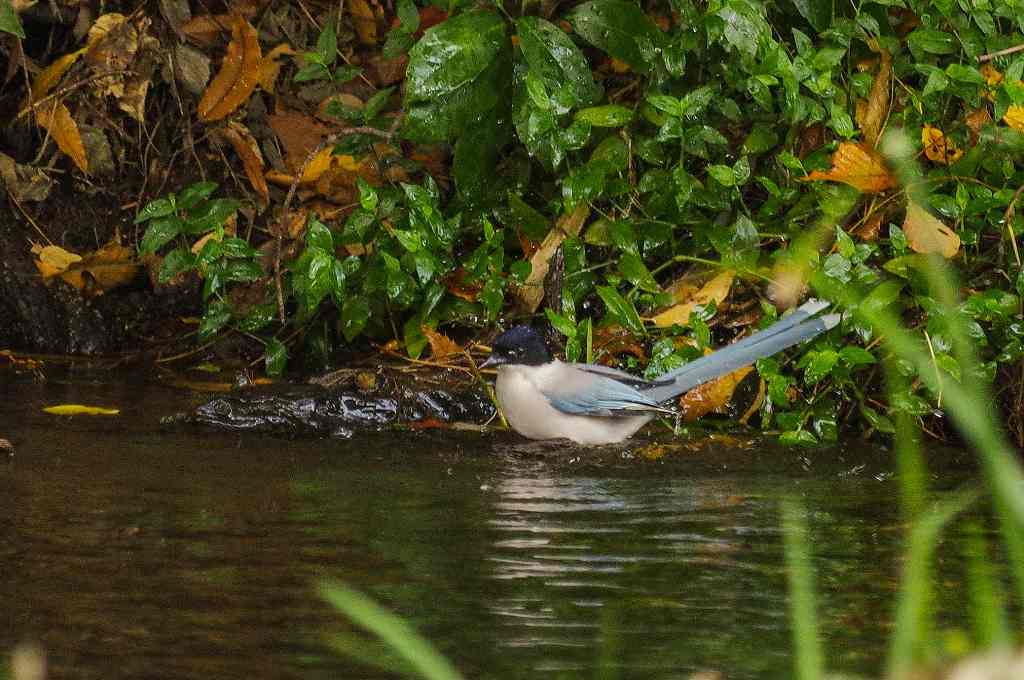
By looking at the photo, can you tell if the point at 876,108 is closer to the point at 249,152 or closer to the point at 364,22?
the point at 364,22

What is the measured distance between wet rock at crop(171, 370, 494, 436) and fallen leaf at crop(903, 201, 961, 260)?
5.59ft

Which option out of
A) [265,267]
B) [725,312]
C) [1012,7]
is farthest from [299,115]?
[1012,7]

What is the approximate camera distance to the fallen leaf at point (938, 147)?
20.8 ft

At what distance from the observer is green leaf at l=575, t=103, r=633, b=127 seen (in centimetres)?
624

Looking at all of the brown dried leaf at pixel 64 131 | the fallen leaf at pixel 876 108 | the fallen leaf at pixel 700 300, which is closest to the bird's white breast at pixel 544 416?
Result: the fallen leaf at pixel 700 300

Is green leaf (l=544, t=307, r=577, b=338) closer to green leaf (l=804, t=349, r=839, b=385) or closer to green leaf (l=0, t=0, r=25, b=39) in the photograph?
green leaf (l=804, t=349, r=839, b=385)

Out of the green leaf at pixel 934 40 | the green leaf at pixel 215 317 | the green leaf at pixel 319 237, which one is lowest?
the green leaf at pixel 215 317

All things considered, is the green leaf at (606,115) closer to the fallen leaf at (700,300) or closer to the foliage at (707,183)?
the foliage at (707,183)

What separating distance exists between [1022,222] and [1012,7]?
85 cm

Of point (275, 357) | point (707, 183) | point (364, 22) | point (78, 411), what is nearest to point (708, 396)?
point (707, 183)

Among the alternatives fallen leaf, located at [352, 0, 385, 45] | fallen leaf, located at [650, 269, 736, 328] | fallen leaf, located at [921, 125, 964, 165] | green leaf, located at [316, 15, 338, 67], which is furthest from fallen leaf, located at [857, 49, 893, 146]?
fallen leaf, located at [352, 0, 385, 45]

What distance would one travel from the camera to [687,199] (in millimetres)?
6312

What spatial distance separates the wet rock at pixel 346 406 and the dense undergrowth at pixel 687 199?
1.27ft

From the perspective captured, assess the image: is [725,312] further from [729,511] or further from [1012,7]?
[729,511]
